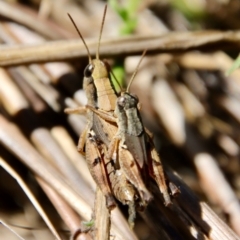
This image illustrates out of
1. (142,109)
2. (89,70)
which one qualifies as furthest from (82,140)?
(142,109)

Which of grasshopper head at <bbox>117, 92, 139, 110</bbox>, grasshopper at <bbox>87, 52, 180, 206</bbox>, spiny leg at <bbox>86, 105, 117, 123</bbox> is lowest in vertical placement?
grasshopper at <bbox>87, 52, 180, 206</bbox>

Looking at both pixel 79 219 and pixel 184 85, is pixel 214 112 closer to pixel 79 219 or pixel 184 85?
pixel 184 85

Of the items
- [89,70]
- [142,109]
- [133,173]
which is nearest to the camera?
[133,173]

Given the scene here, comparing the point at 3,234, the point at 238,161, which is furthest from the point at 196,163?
the point at 3,234

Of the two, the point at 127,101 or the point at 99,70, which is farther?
the point at 99,70

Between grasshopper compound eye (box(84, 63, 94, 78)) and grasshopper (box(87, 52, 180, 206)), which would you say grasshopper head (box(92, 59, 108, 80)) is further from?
grasshopper (box(87, 52, 180, 206))

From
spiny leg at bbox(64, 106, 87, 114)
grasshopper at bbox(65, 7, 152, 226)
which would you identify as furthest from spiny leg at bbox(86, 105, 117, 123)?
spiny leg at bbox(64, 106, 87, 114)

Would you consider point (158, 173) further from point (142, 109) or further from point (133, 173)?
point (142, 109)

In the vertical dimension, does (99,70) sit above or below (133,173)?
above

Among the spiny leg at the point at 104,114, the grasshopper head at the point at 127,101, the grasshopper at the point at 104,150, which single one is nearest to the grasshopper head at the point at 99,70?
the grasshopper at the point at 104,150
